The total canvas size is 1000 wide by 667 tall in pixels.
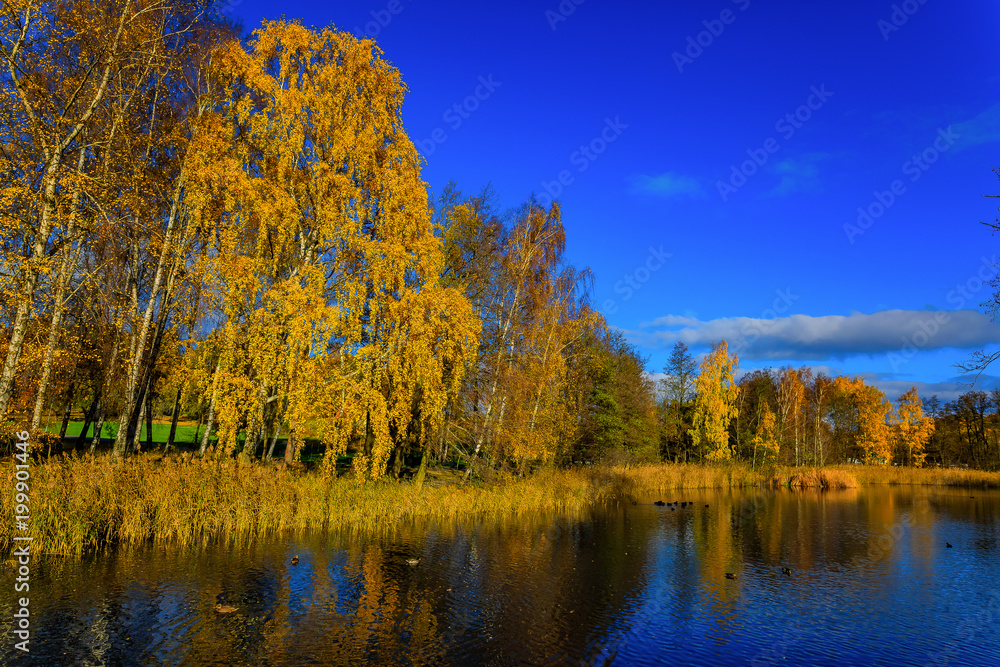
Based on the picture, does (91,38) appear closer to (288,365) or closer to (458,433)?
(288,365)

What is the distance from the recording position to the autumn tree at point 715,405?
165 ft

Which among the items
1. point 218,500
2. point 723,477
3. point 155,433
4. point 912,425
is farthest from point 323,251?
point 912,425

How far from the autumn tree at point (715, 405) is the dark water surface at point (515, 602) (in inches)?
1097

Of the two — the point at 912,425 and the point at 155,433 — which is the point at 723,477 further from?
the point at 155,433

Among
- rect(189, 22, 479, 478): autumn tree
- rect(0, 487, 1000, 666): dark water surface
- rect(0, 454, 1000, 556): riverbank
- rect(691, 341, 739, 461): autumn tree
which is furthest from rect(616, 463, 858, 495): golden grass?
rect(189, 22, 479, 478): autumn tree

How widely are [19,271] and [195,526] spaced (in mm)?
8282

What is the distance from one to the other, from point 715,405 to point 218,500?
4247cm

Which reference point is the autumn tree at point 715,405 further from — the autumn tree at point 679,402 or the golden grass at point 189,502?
the golden grass at point 189,502

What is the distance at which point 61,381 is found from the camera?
84.3 ft

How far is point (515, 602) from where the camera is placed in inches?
528

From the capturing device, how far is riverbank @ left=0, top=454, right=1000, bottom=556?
14.5 meters

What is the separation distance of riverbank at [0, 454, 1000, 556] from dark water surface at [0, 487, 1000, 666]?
1.05 meters

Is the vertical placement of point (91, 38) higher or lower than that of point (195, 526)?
higher

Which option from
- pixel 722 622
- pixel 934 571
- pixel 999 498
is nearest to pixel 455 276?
pixel 722 622
